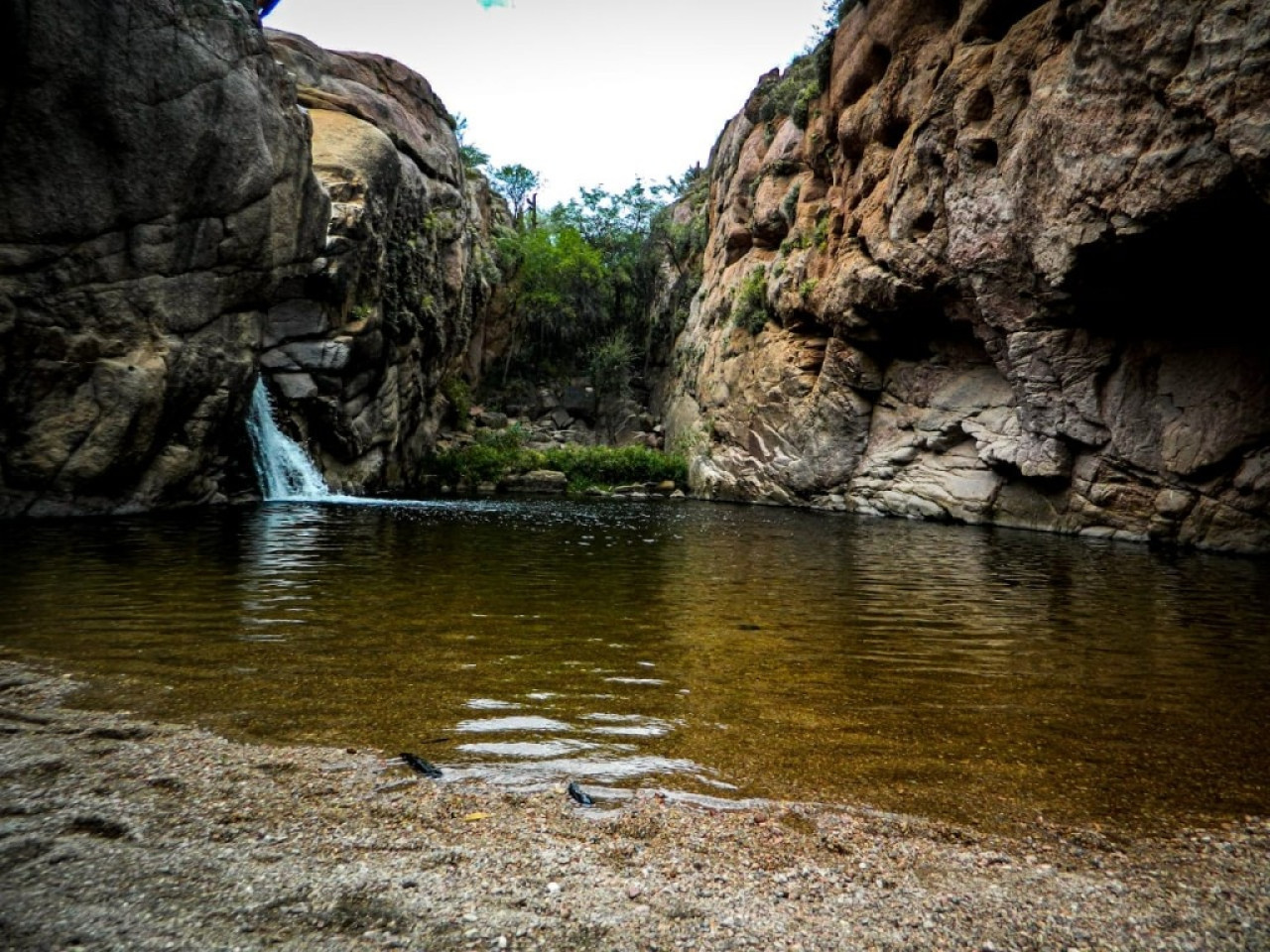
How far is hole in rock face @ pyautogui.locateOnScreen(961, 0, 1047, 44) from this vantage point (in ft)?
63.5

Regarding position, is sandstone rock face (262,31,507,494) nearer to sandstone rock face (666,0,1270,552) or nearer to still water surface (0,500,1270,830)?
still water surface (0,500,1270,830)

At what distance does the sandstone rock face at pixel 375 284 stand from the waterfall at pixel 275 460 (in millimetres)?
919

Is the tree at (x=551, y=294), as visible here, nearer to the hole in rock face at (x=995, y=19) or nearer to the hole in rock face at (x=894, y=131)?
the hole in rock face at (x=894, y=131)

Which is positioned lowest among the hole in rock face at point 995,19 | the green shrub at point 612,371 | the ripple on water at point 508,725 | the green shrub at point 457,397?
the ripple on water at point 508,725

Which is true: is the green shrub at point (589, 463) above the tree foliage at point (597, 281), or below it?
below

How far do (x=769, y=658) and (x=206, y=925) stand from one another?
4373 millimetres

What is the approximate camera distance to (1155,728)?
4324 millimetres

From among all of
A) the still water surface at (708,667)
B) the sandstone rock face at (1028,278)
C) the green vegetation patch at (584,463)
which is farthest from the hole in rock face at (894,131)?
the still water surface at (708,667)

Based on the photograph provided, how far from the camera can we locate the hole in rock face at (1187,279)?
527 inches

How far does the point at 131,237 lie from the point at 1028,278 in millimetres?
21938

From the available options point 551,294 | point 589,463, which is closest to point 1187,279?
point 589,463

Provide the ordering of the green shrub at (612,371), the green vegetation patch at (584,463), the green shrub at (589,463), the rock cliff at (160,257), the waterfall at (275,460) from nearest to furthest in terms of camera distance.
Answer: the rock cliff at (160,257), the waterfall at (275,460), the green vegetation patch at (584,463), the green shrub at (589,463), the green shrub at (612,371)

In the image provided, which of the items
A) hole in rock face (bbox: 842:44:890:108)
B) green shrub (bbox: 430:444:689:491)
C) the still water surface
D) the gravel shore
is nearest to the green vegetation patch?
green shrub (bbox: 430:444:689:491)

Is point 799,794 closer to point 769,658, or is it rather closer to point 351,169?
point 769,658
